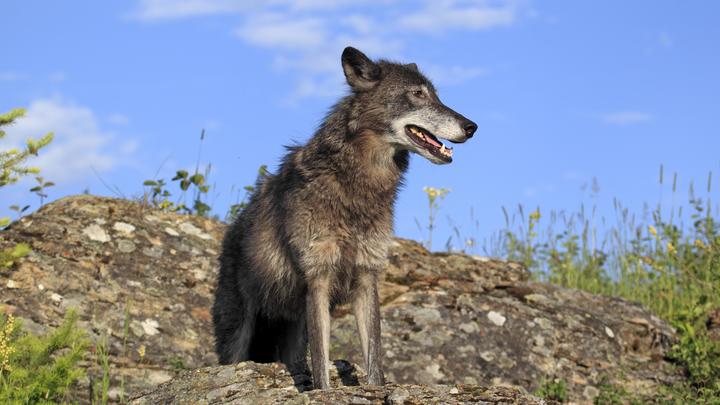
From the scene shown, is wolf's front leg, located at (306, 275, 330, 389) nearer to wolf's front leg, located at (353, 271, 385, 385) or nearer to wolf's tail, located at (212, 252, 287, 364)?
wolf's front leg, located at (353, 271, 385, 385)

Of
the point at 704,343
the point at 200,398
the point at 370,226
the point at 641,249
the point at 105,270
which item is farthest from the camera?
the point at 641,249

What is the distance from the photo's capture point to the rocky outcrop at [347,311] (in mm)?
7730

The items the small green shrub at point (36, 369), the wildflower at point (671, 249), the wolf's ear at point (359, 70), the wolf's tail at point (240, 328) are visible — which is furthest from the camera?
the wildflower at point (671, 249)

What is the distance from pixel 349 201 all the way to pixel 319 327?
0.87 metres

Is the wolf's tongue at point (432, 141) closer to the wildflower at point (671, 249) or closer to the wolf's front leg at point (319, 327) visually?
the wolf's front leg at point (319, 327)

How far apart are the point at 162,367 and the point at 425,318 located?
2471mm

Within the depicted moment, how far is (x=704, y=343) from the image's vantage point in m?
8.76

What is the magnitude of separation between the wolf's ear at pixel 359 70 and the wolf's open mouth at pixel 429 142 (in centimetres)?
48

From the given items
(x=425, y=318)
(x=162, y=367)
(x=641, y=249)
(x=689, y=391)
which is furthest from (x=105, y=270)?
(x=641, y=249)

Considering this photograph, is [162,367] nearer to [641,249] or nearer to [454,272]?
[454,272]

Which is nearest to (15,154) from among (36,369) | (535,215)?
(36,369)

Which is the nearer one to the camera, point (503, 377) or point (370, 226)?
point (370, 226)

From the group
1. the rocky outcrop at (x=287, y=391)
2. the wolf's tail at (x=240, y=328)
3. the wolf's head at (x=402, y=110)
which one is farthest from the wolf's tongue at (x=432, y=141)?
the wolf's tail at (x=240, y=328)

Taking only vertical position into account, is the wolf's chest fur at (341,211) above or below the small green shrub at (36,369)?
above
